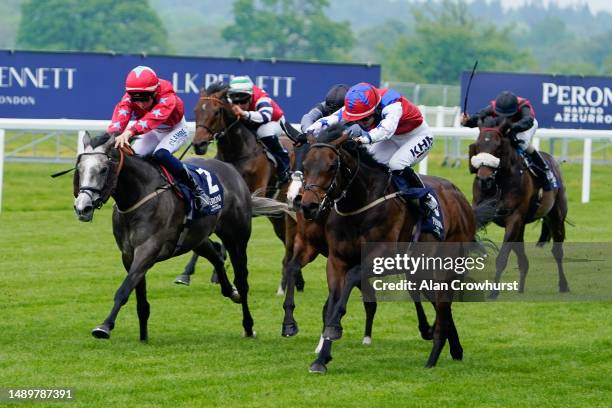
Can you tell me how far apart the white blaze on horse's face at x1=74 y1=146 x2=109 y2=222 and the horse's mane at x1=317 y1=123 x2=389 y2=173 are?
1.48 metres

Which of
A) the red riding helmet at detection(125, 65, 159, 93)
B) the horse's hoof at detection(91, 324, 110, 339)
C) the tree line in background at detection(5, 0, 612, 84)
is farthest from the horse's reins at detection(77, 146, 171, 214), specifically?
the tree line in background at detection(5, 0, 612, 84)

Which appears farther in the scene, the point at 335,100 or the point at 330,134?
the point at 335,100

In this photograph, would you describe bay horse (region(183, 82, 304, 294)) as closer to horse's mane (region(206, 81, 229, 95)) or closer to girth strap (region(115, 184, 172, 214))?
horse's mane (region(206, 81, 229, 95))

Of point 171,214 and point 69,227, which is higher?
point 171,214

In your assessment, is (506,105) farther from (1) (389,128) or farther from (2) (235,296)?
(1) (389,128)

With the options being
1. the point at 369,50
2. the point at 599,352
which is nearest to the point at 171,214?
the point at 599,352

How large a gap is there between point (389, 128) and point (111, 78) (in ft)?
38.8

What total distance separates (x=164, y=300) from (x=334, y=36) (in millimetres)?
78927

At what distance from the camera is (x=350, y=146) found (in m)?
7.73

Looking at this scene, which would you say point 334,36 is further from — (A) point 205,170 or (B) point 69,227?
(A) point 205,170

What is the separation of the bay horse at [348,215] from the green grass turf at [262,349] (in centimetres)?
27

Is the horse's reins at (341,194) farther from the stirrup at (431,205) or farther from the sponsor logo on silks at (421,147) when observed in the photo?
the sponsor logo on silks at (421,147)

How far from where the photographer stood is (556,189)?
1220 centimetres

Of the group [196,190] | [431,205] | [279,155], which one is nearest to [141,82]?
[196,190]
